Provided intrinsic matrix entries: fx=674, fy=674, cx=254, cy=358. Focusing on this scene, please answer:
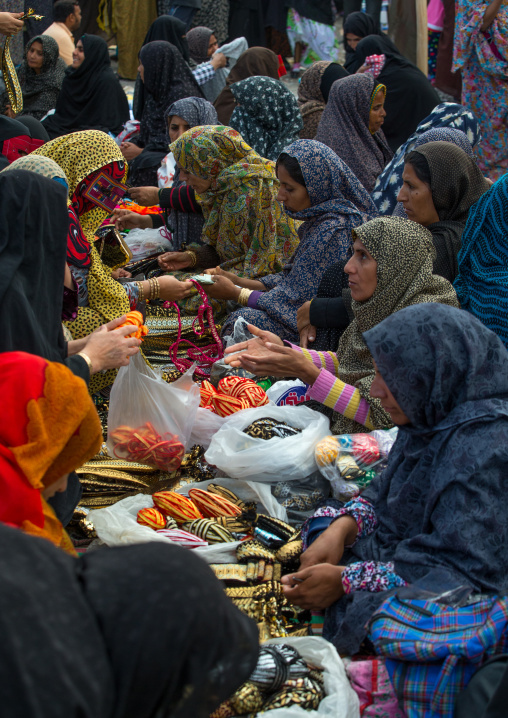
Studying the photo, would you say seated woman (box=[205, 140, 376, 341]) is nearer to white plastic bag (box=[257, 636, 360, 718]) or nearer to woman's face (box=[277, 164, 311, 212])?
woman's face (box=[277, 164, 311, 212])

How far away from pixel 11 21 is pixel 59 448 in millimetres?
4385

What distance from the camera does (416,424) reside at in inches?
73.2

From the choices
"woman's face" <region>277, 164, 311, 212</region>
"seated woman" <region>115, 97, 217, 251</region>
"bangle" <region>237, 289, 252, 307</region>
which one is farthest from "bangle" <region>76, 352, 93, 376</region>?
"seated woman" <region>115, 97, 217, 251</region>

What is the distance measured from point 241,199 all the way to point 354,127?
1.49m

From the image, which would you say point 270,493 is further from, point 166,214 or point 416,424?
point 166,214

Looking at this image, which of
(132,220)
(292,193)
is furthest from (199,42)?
(292,193)

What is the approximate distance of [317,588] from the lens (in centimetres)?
192

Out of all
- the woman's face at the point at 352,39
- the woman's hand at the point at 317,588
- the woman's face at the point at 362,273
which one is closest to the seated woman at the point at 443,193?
the woman's face at the point at 362,273

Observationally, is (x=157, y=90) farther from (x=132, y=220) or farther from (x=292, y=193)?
(x=292, y=193)

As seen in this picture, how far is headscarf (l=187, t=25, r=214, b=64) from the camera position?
26.7 feet

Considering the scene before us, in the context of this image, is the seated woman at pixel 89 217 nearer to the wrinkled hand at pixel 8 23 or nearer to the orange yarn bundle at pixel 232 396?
the orange yarn bundle at pixel 232 396

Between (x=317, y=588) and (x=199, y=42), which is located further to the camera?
(x=199, y=42)

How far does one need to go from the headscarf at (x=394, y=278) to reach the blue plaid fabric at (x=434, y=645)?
1.11m

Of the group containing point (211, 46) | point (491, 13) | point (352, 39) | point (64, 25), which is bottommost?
point (211, 46)
